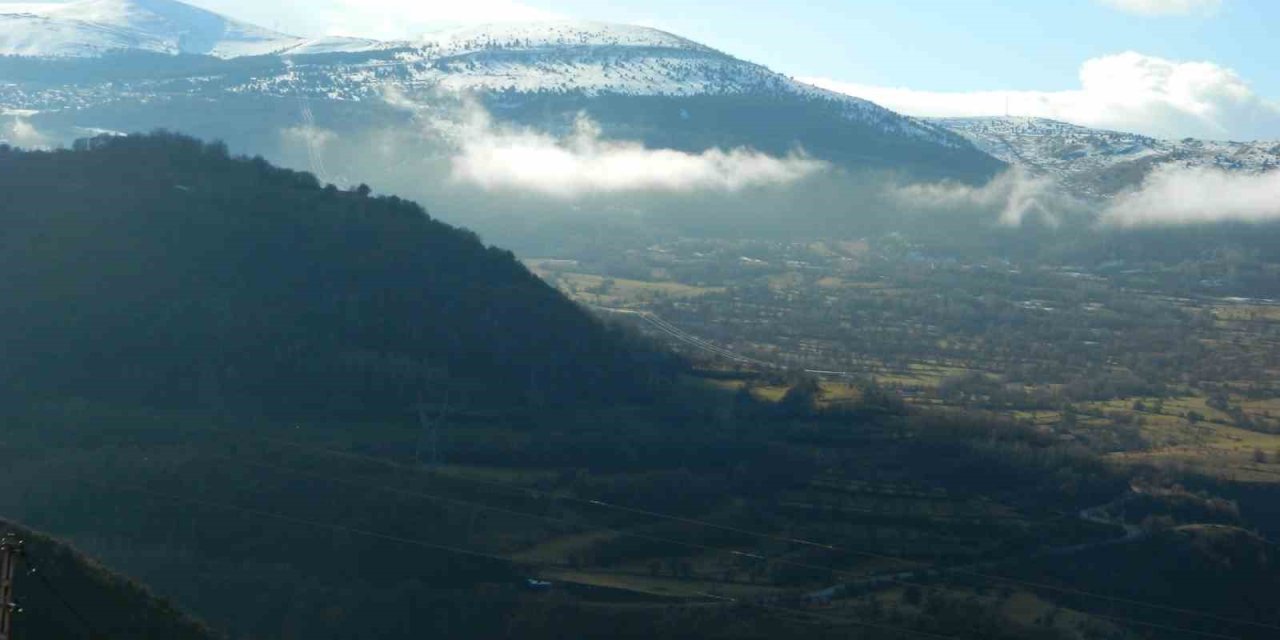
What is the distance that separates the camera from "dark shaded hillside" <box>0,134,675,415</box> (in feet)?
135

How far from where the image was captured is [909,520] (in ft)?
121

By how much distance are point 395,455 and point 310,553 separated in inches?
209

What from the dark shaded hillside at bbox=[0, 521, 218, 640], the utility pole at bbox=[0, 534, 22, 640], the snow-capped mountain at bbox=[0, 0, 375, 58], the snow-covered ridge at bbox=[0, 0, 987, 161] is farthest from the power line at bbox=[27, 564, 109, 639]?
the snow-capped mountain at bbox=[0, 0, 375, 58]

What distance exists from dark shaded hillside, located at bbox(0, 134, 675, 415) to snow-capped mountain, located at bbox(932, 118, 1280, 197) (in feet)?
316

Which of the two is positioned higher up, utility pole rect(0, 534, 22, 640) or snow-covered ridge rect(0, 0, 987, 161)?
snow-covered ridge rect(0, 0, 987, 161)

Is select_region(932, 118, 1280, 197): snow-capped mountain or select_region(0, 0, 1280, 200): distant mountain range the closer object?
select_region(0, 0, 1280, 200): distant mountain range

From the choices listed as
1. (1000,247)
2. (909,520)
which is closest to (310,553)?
(909,520)

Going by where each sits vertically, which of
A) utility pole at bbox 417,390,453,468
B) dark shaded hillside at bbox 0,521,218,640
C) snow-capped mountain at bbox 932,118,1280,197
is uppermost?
snow-capped mountain at bbox 932,118,1280,197

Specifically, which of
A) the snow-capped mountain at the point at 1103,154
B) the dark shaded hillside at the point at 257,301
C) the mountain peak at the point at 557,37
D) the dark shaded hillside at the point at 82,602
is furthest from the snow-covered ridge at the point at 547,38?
the dark shaded hillside at the point at 82,602

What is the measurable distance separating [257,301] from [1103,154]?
12462 centimetres

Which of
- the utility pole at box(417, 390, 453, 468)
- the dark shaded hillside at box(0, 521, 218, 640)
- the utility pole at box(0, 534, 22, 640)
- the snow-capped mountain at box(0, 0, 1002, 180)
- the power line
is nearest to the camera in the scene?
the utility pole at box(0, 534, 22, 640)

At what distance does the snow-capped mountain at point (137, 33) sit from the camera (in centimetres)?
14088

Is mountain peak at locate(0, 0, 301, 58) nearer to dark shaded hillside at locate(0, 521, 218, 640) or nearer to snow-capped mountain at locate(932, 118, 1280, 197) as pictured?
snow-capped mountain at locate(932, 118, 1280, 197)

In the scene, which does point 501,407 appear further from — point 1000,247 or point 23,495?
→ point 1000,247
